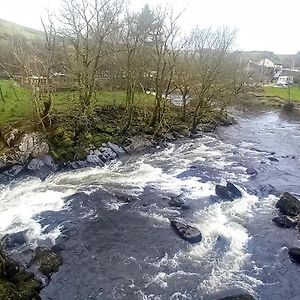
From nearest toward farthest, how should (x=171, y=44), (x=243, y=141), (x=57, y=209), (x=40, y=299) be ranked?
(x=40, y=299)
(x=57, y=209)
(x=171, y=44)
(x=243, y=141)

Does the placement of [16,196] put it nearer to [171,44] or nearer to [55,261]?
[55,261]

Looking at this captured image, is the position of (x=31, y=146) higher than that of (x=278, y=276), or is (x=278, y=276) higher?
(x=31, y=146)

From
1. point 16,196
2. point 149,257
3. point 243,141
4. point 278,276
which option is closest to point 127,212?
point 149,257

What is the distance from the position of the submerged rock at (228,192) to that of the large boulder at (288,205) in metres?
2.48

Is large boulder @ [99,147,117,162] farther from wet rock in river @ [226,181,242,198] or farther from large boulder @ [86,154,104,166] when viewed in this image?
wet rock in river @ [226,181,242,198]

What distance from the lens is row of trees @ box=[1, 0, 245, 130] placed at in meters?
28.6

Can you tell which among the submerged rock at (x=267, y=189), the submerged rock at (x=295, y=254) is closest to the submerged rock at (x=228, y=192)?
the submerged rock at (x=267, y=189)

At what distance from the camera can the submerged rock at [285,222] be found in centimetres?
1841

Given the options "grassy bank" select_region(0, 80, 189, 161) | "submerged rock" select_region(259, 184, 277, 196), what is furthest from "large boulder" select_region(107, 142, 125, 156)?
"submerged rock" select_region(259, 184, 277, 196)

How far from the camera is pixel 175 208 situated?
790 inches

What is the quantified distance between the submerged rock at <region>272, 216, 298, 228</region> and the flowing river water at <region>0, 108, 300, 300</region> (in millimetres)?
372

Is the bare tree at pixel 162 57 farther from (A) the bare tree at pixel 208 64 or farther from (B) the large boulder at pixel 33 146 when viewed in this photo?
(B) the large boulder at pixel 33 146

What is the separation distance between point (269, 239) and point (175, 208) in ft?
17.2

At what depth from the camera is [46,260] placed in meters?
14.6
